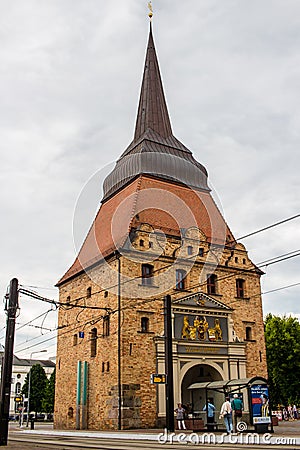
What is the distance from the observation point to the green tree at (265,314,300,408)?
4281 centimetres

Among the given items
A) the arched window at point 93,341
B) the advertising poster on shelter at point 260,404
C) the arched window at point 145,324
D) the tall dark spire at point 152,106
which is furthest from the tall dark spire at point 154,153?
the advertising poster on shelter at point 260,404

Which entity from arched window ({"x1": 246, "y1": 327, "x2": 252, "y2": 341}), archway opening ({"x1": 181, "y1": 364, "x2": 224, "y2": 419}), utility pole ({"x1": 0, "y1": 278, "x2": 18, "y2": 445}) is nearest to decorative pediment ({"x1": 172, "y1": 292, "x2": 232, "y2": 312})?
arched window ({"x1": 246, "y1": 327, "x2": 252, "y2": 341})

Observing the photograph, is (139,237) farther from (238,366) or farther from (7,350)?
(7,350)

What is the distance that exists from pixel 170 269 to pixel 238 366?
695cm

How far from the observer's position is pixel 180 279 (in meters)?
30.9

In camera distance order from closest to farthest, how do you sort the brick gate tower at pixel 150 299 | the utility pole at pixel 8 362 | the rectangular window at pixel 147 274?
the utility pole at pixel 8 362 < the brick gate tower at pixel 150 299 < the rectangular window at pixel 147 274

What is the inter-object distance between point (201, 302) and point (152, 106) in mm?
16479

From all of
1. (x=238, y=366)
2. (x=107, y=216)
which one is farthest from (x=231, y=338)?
(x=107, y=216)

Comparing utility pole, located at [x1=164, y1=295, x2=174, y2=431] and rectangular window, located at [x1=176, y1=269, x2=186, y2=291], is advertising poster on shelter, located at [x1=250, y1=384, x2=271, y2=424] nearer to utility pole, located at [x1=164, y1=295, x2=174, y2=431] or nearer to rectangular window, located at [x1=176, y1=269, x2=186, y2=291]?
utility pole, located at [x1=164, y1=295, x2=174, y2=431]

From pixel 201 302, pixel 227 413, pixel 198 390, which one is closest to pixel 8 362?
pixel 227 413

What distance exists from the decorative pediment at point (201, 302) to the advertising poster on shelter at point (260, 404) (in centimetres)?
951

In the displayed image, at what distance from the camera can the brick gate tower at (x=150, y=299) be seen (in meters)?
27.9

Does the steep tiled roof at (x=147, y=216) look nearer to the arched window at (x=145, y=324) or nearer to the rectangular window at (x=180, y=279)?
the rectangular window at (x=180, y=279)

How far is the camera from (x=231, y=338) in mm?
31219
